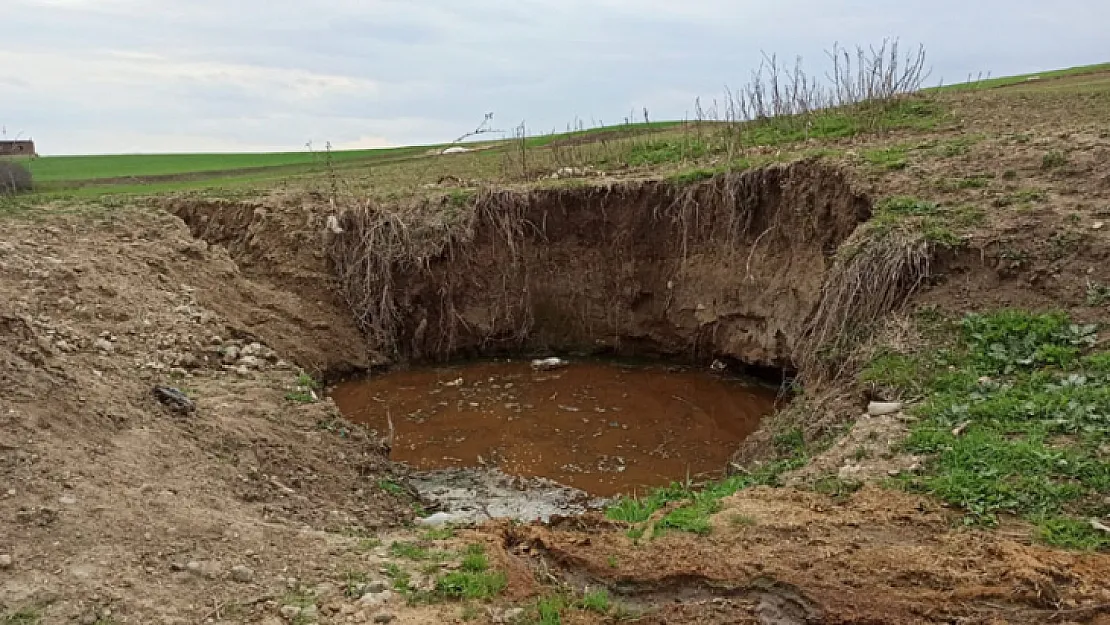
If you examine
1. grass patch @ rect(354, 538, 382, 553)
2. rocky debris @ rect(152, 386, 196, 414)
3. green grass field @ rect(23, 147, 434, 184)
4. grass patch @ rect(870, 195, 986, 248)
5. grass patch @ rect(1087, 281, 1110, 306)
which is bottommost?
grass patch @ rect(354, 538, 382, 553)

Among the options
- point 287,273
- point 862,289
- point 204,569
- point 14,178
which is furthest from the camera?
point 14,178

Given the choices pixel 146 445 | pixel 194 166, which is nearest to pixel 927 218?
pixel 146 445

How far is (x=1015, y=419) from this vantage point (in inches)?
206

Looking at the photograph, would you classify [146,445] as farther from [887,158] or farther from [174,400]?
[887,158]

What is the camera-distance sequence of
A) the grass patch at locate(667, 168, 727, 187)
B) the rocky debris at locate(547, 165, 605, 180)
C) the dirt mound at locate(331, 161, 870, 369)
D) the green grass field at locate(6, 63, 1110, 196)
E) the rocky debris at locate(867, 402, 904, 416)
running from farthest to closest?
the green grass field at locate(6, 63, 1110, 196) → the rocky debris at locate(547, 165, 605, 180) → the grass patch at locate(667, 168, 727, 187) → the dirt mound at locate(331, 161, 870, 369) → the rocky debris at locate(867, 402, 904, 416)

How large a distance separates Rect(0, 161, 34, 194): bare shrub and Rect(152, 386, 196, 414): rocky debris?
1090 centimetres

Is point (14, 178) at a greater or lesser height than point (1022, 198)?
greater

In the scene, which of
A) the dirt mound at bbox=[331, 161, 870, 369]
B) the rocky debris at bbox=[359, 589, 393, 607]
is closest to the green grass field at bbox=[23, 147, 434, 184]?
A: the dirt mound at bbox=[331, 161, 870, 369]

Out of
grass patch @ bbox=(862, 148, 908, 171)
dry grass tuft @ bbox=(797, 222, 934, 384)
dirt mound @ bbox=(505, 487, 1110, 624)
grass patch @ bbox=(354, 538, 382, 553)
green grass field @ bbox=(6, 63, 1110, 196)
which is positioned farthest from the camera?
green grass field @ bbox=(6, 63, 1110, 196)

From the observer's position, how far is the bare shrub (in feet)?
48.7

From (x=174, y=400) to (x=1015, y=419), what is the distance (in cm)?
596

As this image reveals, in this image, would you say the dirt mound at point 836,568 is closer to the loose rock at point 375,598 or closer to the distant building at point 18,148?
the loose rock at point 375,598

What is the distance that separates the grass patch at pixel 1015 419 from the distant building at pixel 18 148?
3026 centimetres

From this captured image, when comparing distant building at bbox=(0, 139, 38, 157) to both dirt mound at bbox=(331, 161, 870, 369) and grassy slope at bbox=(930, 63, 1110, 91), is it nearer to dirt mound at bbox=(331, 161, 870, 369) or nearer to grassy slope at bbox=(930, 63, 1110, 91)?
dirt mound at bbox=(331, 161, 870, 369)
